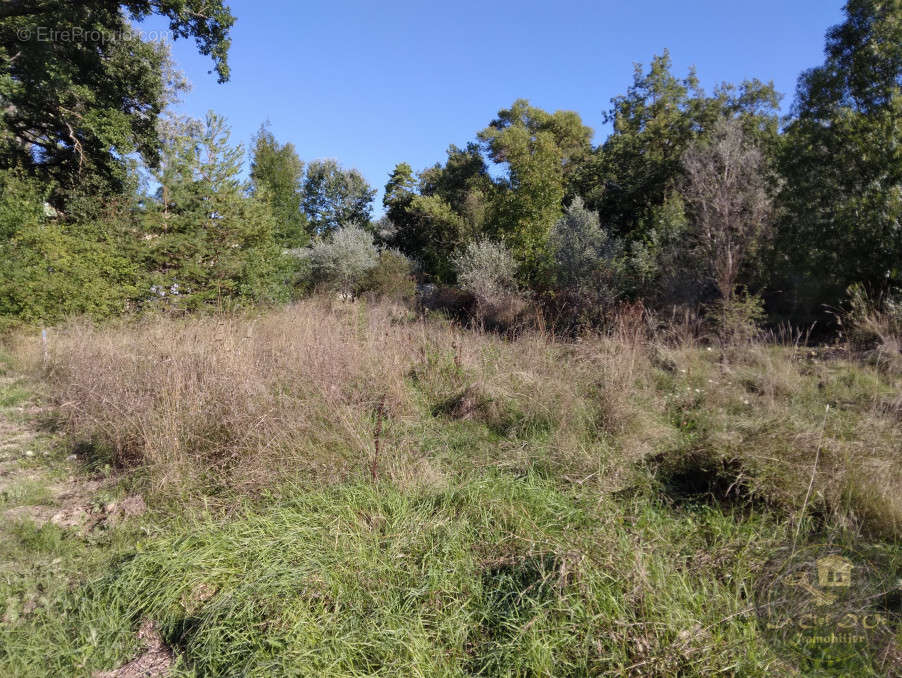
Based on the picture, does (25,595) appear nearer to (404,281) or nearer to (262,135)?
(404,281)

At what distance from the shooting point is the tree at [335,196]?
3041 cm

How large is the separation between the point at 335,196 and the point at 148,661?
102 feet

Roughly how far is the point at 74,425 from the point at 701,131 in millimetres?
18595

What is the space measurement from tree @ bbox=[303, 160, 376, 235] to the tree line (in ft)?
42.6

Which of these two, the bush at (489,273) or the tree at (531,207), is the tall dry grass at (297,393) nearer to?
the bush at (489,273)

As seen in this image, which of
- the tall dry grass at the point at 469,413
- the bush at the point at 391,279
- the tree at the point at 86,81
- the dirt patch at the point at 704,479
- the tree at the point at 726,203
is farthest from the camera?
the bush at the point at 391,279

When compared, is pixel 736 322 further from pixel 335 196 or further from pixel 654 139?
pixel 335 196

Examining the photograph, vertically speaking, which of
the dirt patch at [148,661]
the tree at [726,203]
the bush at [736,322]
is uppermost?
the tree at [726,203]

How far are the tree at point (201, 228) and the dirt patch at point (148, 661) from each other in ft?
25.1

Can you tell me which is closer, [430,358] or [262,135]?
[430,358]

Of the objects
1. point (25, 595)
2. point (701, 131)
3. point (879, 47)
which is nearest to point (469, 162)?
point (701, 131)

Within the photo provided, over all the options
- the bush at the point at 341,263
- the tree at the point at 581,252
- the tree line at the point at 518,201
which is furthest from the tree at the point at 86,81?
the tree at the point at 581,252

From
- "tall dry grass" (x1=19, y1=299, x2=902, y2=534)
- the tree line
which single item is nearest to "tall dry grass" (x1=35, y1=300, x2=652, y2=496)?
"tall dry grass" (x1=19, y1=299, x2=902, y2=534)

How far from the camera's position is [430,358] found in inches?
231
